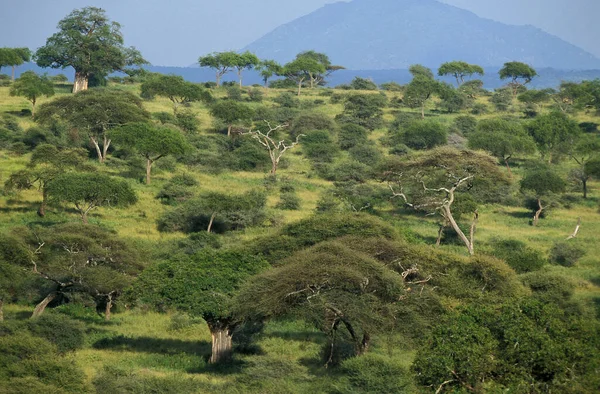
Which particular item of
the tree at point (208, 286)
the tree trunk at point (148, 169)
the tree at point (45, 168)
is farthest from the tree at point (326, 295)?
the tree trunk at point (148, 169)

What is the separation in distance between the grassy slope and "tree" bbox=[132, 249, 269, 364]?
1214mm

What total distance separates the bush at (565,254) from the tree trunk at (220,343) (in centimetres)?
1959

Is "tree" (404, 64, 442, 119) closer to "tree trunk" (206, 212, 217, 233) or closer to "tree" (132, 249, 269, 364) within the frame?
"tree trunk" (206, 212, 217, 233)

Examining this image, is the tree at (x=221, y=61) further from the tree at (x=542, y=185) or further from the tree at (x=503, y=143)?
the tree at (x=542, y=185)

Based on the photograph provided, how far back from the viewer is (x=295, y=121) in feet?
235

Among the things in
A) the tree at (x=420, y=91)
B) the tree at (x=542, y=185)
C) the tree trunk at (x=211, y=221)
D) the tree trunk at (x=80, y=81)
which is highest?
the tree at (x=420, y=91)

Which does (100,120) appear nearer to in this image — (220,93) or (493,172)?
(493,172)

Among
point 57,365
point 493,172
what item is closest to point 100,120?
point 493,172

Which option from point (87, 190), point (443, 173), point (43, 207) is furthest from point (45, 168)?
point (443, 173)

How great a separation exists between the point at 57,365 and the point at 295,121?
52.9 meters

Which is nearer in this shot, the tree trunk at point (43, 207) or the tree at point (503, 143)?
the tree trunk at point (43, 207)

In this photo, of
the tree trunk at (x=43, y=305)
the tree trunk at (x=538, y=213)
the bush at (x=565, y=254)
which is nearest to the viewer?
the tree trunk at (x=43, y=305)

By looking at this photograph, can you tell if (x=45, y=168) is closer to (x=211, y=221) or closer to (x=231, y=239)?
(x=211, y=221)

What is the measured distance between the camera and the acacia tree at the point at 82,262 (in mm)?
27828
